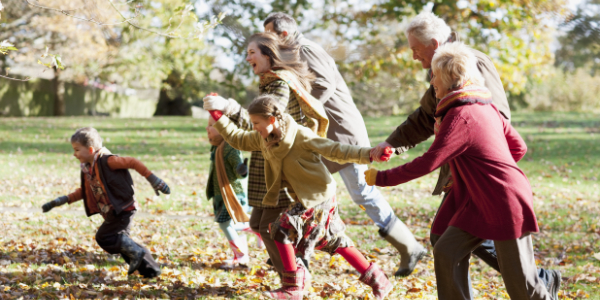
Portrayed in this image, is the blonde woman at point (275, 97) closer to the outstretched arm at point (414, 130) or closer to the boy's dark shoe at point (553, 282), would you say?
the outstretched arm at point (414, 130)

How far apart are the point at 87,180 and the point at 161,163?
842 cm

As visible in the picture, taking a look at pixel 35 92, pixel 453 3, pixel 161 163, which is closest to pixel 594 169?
pixel 453 3

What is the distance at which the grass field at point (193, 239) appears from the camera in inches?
178

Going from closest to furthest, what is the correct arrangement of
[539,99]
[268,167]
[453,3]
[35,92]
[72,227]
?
[268,167]
[72,227]
[453,3]
[35,92]
[539,99]

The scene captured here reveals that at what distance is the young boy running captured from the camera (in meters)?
4.65

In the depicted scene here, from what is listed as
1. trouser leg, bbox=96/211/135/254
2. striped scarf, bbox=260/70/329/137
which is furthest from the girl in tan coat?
Result: trouser leg, bbox=96/211/135/254

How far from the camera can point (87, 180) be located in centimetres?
478

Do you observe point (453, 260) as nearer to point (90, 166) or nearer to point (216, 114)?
point (216, 114)

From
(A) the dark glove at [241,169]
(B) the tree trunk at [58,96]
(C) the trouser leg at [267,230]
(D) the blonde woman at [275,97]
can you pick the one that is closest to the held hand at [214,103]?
(D) the blonde woman at [275,97]

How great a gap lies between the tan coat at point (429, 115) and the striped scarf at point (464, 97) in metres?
0.56

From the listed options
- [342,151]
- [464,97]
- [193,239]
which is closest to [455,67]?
[464,97]

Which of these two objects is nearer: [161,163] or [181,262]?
[181,262]

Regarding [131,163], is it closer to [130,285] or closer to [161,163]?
[130,285]

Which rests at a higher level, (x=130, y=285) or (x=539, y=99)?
(x=130, y=285)
